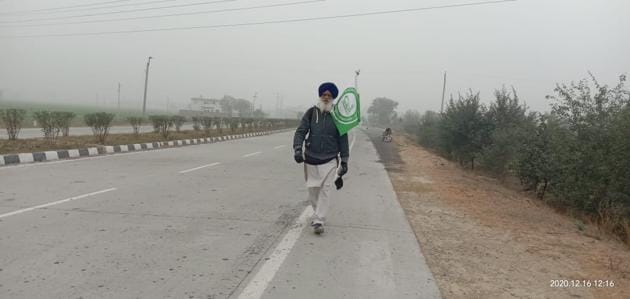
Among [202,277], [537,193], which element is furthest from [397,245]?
[537,193]

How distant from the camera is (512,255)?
5332mm

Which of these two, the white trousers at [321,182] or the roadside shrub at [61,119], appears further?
the roadside shrub at [61,119]

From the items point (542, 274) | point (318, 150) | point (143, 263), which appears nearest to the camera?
point (143, 263)

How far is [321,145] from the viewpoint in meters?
5.91

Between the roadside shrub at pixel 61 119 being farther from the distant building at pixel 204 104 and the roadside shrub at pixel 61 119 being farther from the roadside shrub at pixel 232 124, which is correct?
the distant building at pixel 204 104

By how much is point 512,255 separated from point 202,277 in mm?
3432

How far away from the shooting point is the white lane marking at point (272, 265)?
3.76 metres

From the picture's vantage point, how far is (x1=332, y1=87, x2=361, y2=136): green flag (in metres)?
5.98

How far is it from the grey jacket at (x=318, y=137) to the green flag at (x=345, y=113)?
71 mm

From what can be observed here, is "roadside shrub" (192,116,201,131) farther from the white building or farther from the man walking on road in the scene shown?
the white building

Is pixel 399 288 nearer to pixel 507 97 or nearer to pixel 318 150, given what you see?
pixel 318 150

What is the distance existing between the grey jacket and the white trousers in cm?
8

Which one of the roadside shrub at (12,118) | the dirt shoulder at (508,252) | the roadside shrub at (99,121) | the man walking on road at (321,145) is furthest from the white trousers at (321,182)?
the roadside shrub at (99,121)

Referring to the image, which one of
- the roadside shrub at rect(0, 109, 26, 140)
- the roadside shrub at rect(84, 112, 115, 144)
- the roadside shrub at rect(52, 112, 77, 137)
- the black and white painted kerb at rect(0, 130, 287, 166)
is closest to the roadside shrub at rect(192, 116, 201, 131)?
the black and white painted kerb at rect(0, 130, 287, 166)
